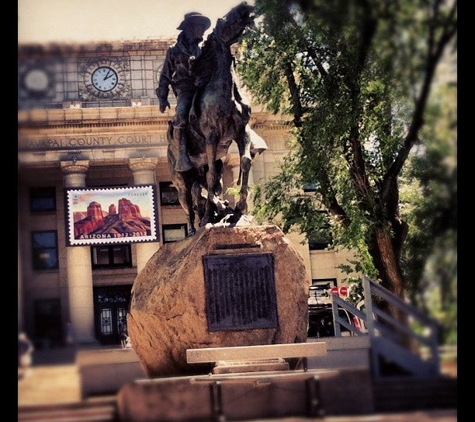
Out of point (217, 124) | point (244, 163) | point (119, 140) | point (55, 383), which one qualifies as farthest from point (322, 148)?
point (119, 140)

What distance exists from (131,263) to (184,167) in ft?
103

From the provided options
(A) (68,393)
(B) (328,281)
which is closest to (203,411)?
(A) (68,393)

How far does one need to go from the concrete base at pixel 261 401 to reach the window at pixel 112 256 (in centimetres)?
3711

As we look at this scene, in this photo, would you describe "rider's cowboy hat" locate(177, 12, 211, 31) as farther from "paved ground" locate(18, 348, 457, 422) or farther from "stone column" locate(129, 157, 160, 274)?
"stone column" locate(129, 157, 160, 274)

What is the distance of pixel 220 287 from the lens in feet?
18.9

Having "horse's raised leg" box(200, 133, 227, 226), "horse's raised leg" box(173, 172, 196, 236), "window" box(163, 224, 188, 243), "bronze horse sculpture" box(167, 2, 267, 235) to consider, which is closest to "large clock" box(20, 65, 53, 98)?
"bronze horse sculpture" box(167, 2, 267, 235)

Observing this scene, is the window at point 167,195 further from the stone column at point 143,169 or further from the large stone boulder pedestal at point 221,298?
the large stone boulder pedestal at point 221,298

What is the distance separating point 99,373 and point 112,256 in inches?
1483

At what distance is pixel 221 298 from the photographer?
5719mm

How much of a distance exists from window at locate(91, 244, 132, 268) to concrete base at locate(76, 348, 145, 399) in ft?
122

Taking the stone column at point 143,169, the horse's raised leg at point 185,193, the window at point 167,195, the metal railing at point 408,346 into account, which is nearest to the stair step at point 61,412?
the metal railing at point 408,346

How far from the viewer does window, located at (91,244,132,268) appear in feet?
124

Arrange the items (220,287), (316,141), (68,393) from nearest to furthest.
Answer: (68,393) → (220,287) → (316,141)
